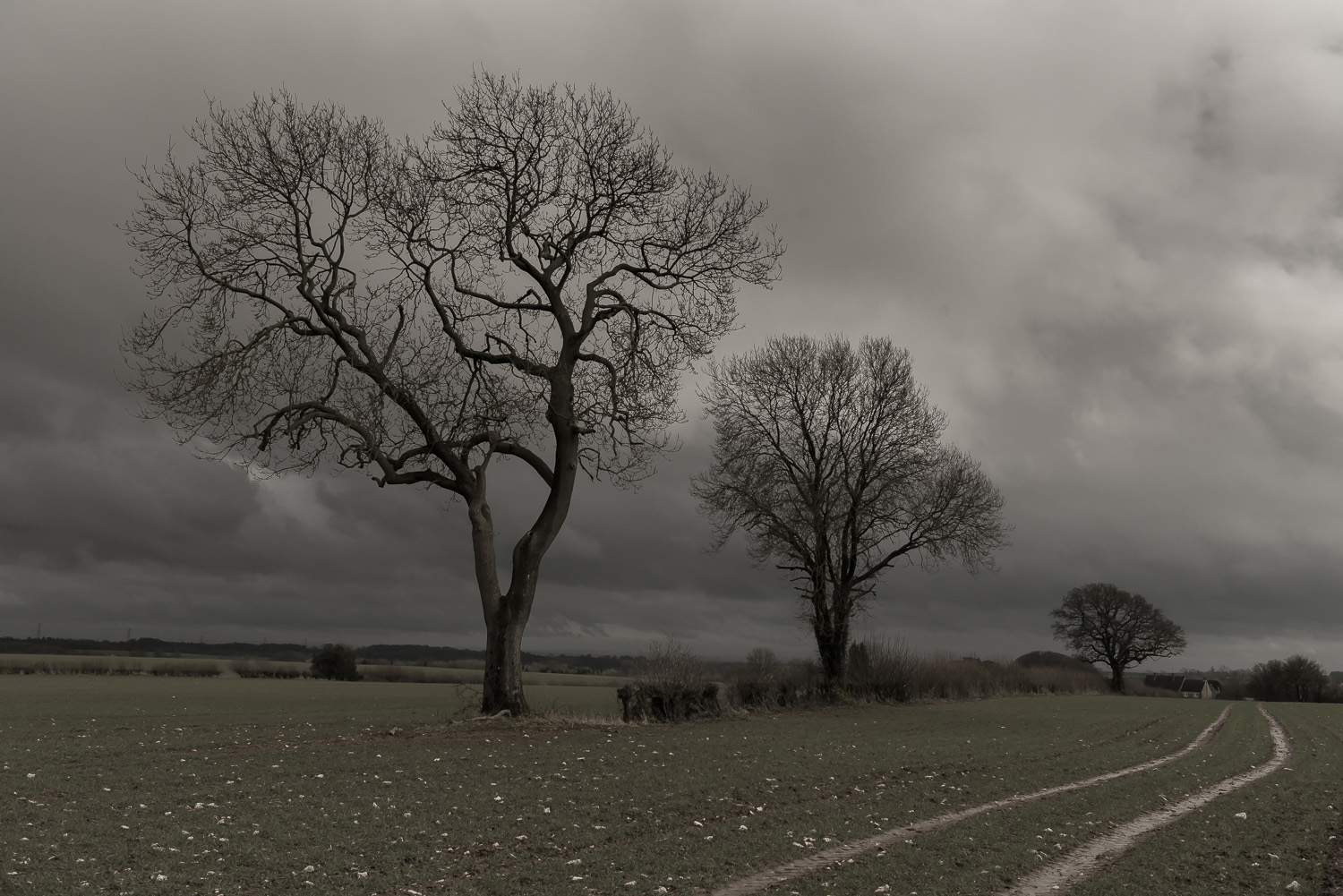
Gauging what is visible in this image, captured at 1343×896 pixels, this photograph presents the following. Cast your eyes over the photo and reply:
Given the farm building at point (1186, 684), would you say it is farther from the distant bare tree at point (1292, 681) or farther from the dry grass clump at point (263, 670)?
the dry grass clump at point (263, 670)

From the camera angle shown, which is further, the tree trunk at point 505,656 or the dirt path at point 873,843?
the tree trunk at point 505,656

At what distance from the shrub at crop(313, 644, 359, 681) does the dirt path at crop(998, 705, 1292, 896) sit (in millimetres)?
77298

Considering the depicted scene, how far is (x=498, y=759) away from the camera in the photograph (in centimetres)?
1742

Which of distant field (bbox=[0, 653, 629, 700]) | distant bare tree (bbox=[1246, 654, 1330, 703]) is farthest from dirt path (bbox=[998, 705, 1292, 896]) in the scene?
distant bare tree (bbox=[1246, 654, 1330, 703])

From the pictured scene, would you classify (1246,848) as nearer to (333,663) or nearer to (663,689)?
(663,689)

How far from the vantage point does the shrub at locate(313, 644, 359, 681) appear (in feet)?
270

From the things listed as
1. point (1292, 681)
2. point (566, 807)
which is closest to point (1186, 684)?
point (1292, 681)

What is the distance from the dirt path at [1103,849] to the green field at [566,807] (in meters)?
0.29

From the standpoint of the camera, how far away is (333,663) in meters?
82.2

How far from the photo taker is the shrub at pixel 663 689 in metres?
28.2

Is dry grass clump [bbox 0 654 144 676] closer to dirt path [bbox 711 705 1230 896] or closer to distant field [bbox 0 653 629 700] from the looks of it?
distant field [bbox 0 653 629 700]

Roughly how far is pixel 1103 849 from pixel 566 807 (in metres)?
6.86

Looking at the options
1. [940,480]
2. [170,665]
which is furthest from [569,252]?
[170,665]

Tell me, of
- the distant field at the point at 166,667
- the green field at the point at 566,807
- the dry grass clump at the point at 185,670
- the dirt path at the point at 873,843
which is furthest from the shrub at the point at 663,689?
the dry grass clump at the point at 185,670
